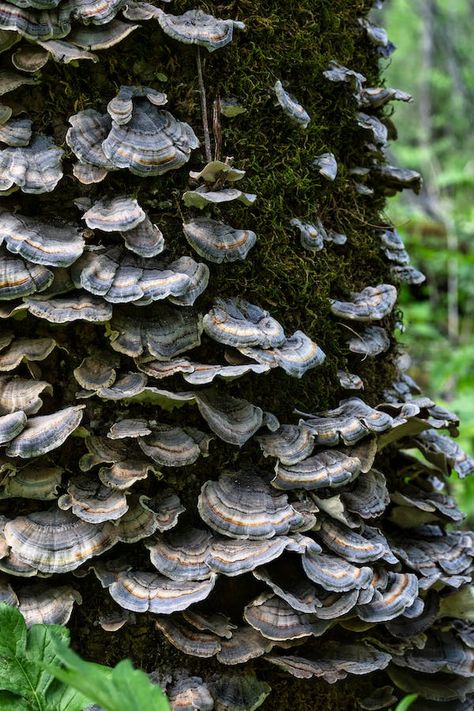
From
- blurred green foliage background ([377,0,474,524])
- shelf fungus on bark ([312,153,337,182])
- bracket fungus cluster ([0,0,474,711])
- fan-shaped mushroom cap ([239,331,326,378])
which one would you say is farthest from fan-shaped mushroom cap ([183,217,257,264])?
blurred green foliage background ([377,0,474,524])

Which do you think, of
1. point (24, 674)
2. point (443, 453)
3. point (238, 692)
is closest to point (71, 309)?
point (24, 674)

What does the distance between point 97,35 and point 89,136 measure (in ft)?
1.09

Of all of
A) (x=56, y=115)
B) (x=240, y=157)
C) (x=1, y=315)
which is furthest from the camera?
(x=240, y=157)

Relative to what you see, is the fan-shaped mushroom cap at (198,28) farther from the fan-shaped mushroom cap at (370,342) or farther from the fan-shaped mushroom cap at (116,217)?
the fan-shaped mushroom cap at (370,342)

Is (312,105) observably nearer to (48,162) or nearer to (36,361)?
(48,162)

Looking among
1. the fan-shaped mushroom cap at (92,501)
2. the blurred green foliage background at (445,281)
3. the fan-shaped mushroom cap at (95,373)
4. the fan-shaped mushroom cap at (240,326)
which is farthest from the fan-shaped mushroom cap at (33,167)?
the blurred green foliage background at (445,281)

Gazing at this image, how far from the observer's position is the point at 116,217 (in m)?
2.31

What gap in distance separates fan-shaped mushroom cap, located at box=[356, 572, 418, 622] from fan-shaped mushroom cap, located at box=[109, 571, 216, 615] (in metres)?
0.58

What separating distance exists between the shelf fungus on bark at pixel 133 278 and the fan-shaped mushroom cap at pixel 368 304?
26.9 inches

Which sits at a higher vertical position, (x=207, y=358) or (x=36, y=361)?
(x=207, y=358)

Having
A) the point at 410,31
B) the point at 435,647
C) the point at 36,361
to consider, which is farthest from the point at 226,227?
the point at 410,31

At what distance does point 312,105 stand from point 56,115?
105cm

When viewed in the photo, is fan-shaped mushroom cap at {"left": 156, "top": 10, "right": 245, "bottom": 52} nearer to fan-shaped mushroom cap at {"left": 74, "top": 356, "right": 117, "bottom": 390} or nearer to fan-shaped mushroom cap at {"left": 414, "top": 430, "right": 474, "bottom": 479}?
fan-shaped mushroom cap at {"left": 74, "top": 356, "right": 117, "bottom": 390}

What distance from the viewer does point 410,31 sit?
1125 inches
